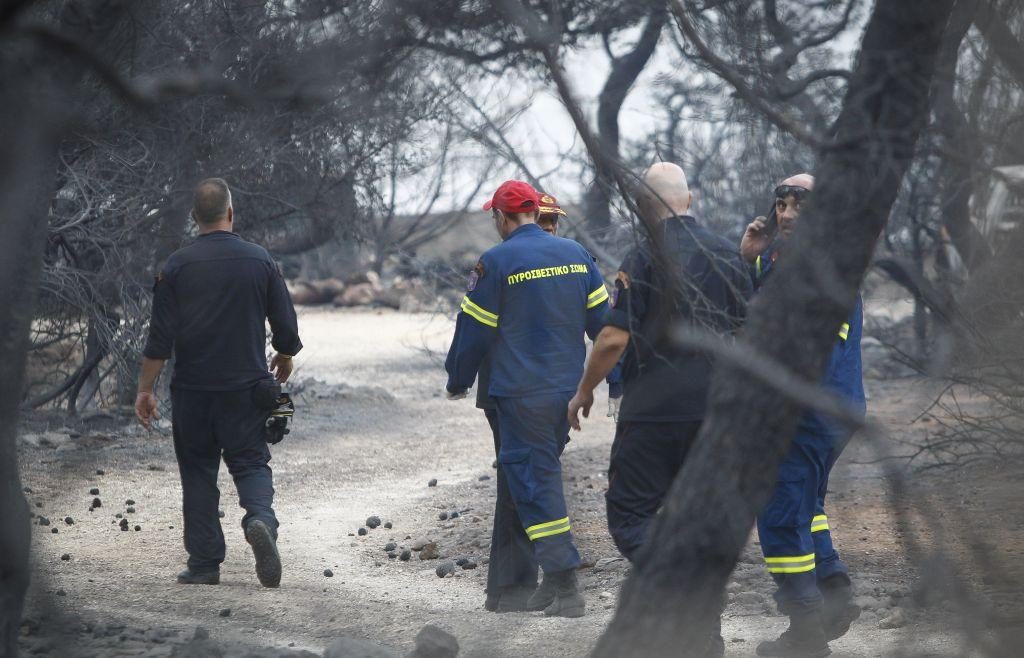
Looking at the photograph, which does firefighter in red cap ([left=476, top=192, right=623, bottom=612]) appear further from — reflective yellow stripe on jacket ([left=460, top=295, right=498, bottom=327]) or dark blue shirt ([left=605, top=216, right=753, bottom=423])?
dark blue shirt ([left=605, top=216, right=753, bottom=423])

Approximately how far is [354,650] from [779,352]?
6.10ft

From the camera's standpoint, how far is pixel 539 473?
18.7 ft

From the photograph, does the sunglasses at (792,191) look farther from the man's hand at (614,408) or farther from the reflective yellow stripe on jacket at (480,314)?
the reflective yellow stripe on jacket at (480,314)

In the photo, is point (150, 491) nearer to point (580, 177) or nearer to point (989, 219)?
point (580, 177)

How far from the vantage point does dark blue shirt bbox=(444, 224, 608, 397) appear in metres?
5.77

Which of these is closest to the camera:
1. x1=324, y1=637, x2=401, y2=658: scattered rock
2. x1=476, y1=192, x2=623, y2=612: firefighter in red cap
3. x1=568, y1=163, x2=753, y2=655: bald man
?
x1=324, y1=637, x2=401, y2=658: scattered rock

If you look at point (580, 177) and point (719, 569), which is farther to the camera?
point (580, 177)

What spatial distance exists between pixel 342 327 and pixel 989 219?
62.2ft

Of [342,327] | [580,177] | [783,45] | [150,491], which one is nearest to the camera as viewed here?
[783,45]

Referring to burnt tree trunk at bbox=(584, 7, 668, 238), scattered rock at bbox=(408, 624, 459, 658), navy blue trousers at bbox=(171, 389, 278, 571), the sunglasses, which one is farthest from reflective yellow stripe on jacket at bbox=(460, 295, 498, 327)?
scattered rock at bbox=(408, 624, 459, 658)

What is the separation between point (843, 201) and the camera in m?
3.77

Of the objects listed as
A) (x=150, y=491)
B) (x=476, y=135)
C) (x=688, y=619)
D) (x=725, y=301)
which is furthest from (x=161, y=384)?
(x=688, y=619)

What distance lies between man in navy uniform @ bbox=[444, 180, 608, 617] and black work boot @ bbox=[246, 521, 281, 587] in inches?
46.3

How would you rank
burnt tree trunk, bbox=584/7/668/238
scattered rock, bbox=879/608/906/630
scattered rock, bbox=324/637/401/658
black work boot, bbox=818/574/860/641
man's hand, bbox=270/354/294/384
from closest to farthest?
scattered rock, bbox=324/637/401/658 < black work boot, bbox=818/574/860/641 < scattered rock, bbox=879/608/906/630 < burnt tree trunk, bbox=584/7/668/238 < man's hand, bbox=270/354/294/384
